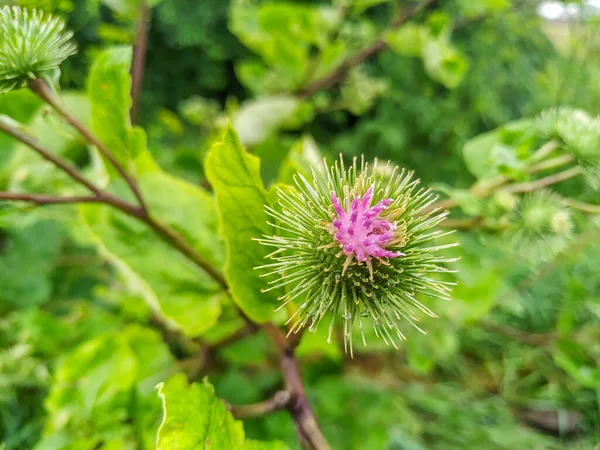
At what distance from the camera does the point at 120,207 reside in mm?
508

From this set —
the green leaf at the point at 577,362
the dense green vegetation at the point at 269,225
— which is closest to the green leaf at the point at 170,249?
the dense green vegetation at the point at 269,225

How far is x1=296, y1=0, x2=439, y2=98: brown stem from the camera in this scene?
94 cm

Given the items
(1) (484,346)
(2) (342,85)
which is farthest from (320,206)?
(1) (484,346)

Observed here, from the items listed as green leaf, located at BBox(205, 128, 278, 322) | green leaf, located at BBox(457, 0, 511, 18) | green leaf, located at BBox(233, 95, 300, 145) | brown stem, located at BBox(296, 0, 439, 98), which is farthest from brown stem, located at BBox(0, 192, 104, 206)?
green leaf, located at BBox(457, 0, 511, 18)

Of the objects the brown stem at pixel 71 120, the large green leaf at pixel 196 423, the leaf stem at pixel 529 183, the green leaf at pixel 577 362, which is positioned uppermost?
the brown stem at pixel 71 120

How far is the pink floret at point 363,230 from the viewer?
1.12ft

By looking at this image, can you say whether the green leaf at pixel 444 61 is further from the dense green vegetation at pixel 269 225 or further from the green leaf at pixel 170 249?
the green leaf at pixel 170 249

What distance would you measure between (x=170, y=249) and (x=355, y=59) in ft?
1.91

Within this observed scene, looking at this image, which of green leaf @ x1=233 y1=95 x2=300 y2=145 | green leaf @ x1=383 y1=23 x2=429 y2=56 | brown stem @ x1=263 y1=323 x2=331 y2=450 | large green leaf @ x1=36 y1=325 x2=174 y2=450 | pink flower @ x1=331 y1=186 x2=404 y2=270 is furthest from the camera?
green leaf @ x1=233 y1=95 x2=300 y2=145

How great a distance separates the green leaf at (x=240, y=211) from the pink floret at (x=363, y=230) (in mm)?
91

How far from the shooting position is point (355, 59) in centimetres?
97

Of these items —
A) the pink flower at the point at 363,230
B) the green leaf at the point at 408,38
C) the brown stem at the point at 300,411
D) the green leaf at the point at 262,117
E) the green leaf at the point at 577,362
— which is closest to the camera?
the pink flower at the point at 363,230

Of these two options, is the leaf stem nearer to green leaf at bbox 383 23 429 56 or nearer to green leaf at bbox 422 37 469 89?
green leaf at bbox 422 37 469 89

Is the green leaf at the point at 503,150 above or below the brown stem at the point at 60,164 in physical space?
below
